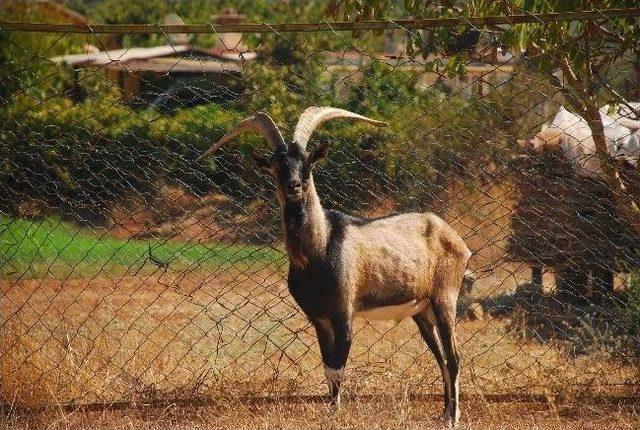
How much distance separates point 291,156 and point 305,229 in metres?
0.43

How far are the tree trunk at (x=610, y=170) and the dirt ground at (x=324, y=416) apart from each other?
45.6 inches

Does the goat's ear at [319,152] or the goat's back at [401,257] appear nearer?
the goat's ear at [319,152]

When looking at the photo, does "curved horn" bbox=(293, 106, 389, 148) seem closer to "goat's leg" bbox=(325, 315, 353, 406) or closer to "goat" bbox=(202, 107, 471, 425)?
"goat" bbox=(202, 107, 471, 425)

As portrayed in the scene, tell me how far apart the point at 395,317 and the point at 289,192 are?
3.69 feet

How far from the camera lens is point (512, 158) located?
7801 mm

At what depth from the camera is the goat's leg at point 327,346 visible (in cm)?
600

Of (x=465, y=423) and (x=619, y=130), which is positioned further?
(x=619, y=130)

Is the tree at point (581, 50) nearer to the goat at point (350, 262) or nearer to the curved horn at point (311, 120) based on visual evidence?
the curved horn at point (311, 120)

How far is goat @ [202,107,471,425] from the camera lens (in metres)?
5.81

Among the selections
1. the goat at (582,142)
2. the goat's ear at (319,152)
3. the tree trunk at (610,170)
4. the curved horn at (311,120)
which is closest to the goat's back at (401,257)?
the goat's ear at (319,152)

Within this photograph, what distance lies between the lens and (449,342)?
635 cm

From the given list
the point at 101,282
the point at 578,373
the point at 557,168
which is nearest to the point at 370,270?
the point at 578,373

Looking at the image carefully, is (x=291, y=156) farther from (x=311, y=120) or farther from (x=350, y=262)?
(x=350, y=262)

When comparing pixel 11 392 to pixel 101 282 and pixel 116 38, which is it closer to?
pixel 101 282
